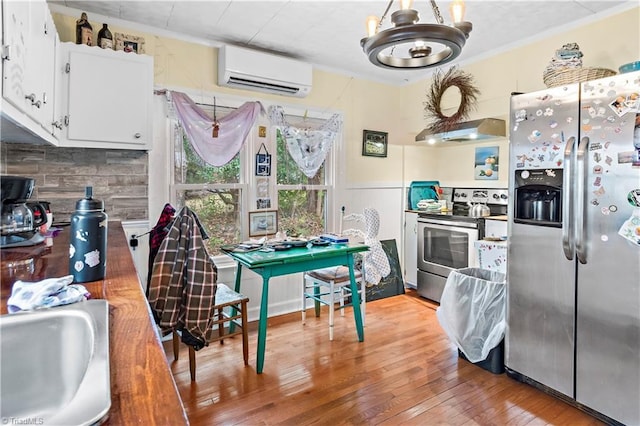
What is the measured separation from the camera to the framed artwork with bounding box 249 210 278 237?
3.49m

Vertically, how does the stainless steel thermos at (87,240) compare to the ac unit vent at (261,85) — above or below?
below

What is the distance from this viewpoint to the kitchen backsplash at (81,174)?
253cm

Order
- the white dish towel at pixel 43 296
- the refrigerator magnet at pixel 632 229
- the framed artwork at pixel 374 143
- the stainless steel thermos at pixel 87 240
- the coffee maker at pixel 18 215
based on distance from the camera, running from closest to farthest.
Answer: the white dish towel at pixel 43 296, the stainless steel thermos at pixel 87 240, the coffee maker at pixel 18 215, the refrigerator magnet at pixel 632 229, the framed artwork at pixel 374 143

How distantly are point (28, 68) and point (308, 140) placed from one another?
2.42 meters

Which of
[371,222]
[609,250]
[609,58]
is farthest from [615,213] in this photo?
[371,222]

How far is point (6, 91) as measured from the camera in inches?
46.7

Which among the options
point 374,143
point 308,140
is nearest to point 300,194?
point 308,140

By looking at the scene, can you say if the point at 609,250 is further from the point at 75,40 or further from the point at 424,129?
the point at 75,40

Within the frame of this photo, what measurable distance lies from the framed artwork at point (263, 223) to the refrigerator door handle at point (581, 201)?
2.44 metres

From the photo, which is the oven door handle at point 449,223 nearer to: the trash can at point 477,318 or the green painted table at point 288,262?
the trash can at point 477,318

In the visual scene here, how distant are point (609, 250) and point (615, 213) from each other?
0.64 feet

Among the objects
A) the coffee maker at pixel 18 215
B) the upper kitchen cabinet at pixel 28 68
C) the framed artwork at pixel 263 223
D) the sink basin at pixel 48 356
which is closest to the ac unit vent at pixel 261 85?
the framed artwork at pixel 263 223

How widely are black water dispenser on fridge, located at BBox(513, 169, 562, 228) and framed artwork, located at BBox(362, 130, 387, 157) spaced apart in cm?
200

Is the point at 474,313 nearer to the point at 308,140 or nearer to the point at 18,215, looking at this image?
the point at 308,140
